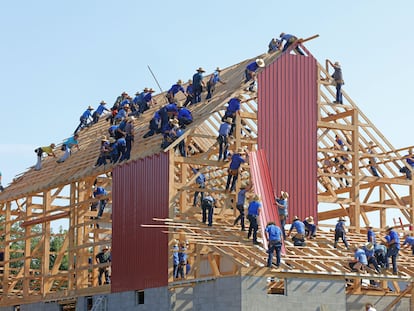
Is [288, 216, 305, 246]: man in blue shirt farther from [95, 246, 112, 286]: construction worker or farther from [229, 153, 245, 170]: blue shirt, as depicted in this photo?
[95, 246, 112, 286]: construction worker

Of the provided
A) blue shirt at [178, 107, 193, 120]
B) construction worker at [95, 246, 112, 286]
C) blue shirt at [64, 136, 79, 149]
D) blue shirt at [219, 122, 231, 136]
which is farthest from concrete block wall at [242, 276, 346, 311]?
blue shirt at [64, 136, 79, 149]

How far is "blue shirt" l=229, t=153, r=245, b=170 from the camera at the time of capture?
96.9ft

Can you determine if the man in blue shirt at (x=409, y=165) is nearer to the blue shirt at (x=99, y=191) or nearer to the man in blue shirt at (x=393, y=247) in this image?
the man in blue shirt at (x=393, y=247)

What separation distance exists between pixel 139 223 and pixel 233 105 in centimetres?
475

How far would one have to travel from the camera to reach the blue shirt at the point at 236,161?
29.5 meters

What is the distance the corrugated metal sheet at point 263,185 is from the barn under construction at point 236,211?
0.04m

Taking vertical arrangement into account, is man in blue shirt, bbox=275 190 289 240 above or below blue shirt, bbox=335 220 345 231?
above

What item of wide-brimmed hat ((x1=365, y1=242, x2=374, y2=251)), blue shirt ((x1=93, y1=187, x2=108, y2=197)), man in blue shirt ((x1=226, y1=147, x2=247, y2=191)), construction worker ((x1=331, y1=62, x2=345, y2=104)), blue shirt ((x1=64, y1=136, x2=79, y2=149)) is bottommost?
wide-brimmed hat ((x1=365, y1=242, x2=374, y2=251))

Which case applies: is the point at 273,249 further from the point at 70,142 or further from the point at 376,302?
the point at 70,142

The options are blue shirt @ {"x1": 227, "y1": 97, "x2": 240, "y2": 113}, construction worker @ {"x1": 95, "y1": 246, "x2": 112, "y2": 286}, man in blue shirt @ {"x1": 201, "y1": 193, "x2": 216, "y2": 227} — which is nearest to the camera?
man in blue shirt @ {"x1": 201, "y1": 193, "x2": 216, "y2": 227}

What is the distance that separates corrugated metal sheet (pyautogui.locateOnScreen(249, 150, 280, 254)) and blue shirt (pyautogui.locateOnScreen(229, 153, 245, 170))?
486mm

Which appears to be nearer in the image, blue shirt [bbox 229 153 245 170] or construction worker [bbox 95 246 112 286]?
blue shirt [bbox 229 153 245 170]

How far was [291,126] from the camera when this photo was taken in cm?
3284

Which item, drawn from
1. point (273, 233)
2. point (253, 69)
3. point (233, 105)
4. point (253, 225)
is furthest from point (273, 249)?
point (253, 69)
